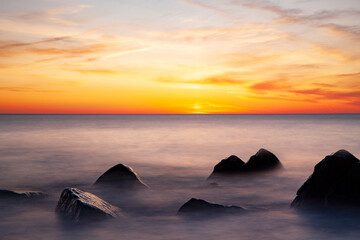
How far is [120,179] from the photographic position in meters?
12.2

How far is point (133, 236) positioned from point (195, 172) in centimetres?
979

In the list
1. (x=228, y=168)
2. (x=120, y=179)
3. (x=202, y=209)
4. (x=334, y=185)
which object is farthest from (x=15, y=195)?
(x=334, y=185)

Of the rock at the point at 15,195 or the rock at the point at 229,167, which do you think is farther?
the rock at the point at 229,167

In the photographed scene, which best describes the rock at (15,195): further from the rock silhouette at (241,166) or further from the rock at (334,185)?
the rock at (334,185)

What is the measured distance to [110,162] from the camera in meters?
21.4

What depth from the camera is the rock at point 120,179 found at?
11.9 m

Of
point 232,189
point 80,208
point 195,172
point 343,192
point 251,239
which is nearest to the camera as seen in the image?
point 251,239

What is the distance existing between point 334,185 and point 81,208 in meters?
6.19

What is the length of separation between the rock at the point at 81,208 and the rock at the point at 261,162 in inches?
286

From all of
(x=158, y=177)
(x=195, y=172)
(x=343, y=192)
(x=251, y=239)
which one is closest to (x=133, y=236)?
(x=251, y=239)

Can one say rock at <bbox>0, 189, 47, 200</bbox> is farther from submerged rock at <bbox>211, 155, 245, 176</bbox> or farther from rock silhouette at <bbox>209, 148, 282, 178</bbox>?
submerged rock at <bbox>211, 155, 245, 176</bbox>

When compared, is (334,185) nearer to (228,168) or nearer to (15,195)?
(228,168)

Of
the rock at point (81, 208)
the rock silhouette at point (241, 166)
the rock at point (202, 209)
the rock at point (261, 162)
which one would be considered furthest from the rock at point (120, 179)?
the rock at point (261, 162)

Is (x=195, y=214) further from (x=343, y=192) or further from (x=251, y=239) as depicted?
(x=343, y=192)
